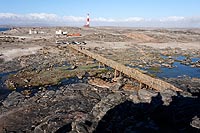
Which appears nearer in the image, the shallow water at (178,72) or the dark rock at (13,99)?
the dark rock at (13,99)

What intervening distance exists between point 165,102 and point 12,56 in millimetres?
46250

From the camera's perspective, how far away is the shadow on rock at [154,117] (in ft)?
68.8

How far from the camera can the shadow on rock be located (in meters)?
21.0

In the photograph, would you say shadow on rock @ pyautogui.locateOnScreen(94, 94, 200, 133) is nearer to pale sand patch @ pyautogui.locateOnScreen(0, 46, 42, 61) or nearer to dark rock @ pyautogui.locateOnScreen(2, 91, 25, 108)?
dark rock @ pyautogui.locateOnScreen(2, 91, 25, 108)

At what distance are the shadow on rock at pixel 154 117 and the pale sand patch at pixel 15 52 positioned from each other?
41534mm

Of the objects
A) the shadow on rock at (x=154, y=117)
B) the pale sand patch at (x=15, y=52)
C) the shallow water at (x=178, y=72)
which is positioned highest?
the shadow on rock at (x=154, y=117)

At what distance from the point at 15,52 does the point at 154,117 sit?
5249cm

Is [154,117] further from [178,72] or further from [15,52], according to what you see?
[15,52]

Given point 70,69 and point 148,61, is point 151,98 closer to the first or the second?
point 70,69

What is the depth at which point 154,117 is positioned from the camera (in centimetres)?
2294

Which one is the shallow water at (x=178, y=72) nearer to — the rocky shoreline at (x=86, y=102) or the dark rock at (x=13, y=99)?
the rocky shoreline at (x=86, y=102)

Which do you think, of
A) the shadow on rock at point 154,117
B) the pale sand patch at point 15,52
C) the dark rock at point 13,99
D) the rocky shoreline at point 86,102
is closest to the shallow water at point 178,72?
the rocky shoreline at point 86,102

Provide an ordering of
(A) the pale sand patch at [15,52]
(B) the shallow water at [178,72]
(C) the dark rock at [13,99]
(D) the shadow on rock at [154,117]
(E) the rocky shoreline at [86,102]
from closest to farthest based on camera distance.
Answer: (D) the shadow on rock at [154,117]
(E) the rocky shoreline at [86,102]
(C) the dark rock at [13,99]
(B) the shallow water at [178,72]
(A) the pale sand patch at [15,52]

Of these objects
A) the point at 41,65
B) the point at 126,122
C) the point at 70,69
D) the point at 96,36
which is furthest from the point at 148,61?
the point at 96,36
